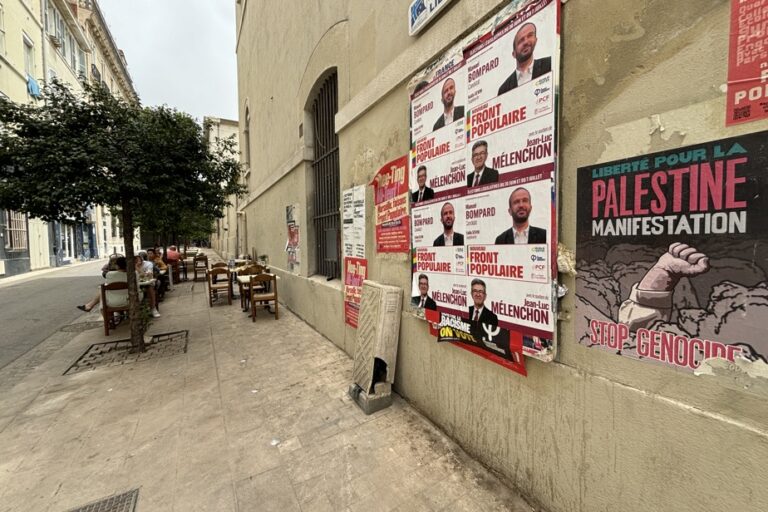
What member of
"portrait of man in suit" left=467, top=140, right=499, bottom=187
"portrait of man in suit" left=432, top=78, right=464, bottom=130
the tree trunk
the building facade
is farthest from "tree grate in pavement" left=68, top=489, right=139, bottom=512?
the building facade

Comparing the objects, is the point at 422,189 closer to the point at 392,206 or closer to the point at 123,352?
the point at 392,206

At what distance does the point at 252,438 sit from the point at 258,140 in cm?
1061

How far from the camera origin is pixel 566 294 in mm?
1840

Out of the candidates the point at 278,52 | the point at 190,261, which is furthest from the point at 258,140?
the point at 190,261

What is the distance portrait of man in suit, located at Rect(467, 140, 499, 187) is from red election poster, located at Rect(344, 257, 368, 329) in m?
2.11

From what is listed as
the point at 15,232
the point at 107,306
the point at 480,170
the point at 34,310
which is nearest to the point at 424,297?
the point at 480,170

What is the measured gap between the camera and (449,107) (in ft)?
8.58

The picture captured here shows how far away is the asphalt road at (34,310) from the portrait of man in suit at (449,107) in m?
6.96

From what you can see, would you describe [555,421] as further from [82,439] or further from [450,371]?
[82,439]

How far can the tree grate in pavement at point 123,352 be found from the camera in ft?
15.2

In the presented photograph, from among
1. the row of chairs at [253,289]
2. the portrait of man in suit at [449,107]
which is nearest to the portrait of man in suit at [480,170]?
the portrait of man in suit at [449,107]

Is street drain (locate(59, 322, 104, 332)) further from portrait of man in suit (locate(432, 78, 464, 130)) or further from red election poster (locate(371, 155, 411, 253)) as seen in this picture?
portrait of man in suit (locate(432, 78, 464, 130))

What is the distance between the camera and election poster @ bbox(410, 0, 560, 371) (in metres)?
1.91

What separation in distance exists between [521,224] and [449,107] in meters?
1.22
